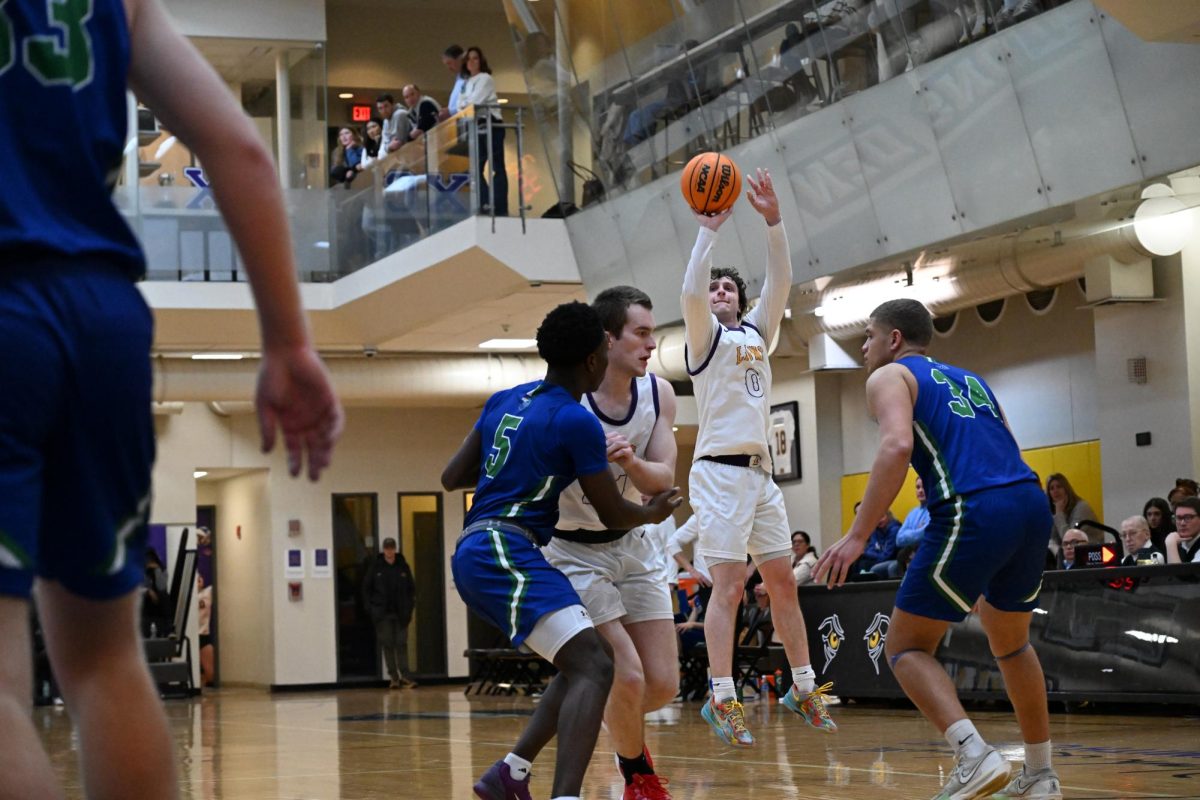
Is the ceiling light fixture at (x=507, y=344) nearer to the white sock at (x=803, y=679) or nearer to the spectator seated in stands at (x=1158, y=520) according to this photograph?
the spectator seated in stands at (x=1158, y=520)

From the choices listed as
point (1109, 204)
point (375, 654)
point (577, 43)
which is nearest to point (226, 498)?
point (375, 654)

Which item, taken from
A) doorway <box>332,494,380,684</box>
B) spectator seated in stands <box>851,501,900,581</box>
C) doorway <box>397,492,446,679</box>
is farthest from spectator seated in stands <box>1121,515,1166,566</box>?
doorway <box>332,494,380,684</box>

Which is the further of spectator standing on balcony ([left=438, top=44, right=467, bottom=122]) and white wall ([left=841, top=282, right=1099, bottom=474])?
spectator standing on balcony ([left=438, top=44, right=467, bottom=122])

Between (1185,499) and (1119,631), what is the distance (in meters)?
1.31

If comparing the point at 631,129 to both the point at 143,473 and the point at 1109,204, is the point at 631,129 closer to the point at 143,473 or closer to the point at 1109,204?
the point at 1109,204

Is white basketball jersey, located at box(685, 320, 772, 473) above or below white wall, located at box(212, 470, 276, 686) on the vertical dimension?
Answer: above

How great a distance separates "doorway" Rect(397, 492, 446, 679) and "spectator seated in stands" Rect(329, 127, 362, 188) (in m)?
6.44

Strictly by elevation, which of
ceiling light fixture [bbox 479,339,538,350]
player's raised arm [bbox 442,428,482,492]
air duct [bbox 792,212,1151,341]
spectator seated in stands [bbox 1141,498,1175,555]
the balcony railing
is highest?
the balcony railing

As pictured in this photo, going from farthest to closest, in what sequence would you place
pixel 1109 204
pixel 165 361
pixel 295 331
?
pixel 165 361, pixel 1109 204, pixel 295 331

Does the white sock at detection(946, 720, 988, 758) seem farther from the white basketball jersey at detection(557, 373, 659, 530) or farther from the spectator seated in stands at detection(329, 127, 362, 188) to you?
the spectator seated in stands at detection(329, 127, 362, 188)

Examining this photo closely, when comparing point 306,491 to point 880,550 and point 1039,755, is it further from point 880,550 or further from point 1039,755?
point 1039,755

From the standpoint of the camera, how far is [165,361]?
23219 mm

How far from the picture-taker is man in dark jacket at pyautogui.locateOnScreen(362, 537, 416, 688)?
24.7m

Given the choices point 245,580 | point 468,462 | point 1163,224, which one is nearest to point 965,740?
point 468,462
